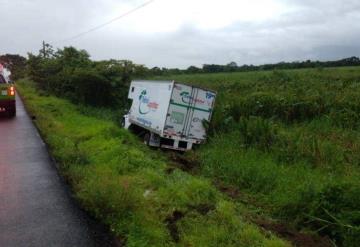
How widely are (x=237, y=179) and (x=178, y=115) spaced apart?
18.6 feet

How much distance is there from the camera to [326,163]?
11.1 meters

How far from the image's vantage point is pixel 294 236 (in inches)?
286

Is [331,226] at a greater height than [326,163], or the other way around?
[326,163]

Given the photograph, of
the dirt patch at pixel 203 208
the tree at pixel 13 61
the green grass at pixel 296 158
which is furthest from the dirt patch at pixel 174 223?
the tree at pixel 13 61

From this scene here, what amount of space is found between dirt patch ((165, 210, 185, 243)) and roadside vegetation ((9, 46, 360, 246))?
0.01 metres

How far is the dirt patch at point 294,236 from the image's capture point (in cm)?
703

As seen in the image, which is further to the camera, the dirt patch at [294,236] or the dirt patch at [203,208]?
the dirt patch at [203,208]

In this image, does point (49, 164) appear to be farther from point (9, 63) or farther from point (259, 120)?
point (9, 63)

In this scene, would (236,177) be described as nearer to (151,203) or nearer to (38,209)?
(151,203)

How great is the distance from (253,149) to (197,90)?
13.6ft

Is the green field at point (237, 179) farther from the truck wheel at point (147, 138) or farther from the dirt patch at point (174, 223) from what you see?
the truck wheel at point (147, 138)

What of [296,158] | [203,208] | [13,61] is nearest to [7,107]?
[296,158]

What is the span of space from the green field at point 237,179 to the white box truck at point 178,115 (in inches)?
28.8

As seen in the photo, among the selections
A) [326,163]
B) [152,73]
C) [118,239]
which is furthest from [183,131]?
[152,73]
